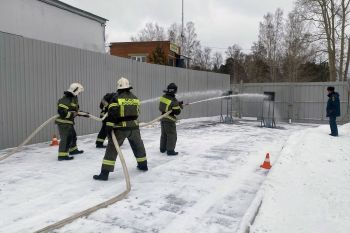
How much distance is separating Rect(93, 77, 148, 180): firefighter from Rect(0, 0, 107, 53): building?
9903mm

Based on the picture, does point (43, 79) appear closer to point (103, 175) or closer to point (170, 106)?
point (170, 106)

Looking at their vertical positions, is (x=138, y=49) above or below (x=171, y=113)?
above

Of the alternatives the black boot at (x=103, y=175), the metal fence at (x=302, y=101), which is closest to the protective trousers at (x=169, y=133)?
the black boot at (x=103, y=175)

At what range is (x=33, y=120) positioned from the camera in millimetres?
9523

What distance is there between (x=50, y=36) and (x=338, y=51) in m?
25.2

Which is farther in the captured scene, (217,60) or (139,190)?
(217,60)

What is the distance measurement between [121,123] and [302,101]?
15409 mm

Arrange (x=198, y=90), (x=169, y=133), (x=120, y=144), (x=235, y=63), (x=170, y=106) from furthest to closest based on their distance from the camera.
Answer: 1. (x=235, y=63)
2. (x=198, y=90)
3. (x=169, y=133)
4. (x=170, y=106)
5. (x=120, y=144)

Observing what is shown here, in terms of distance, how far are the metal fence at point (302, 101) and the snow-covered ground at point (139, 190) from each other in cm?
1107

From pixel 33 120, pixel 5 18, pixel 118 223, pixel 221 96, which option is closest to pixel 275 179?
pixel 118 223

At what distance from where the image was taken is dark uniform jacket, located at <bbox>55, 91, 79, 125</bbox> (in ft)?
24.5

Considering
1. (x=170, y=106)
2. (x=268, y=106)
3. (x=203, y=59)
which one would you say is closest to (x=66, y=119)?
(x=170, y=106)

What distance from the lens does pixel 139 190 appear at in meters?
5.51

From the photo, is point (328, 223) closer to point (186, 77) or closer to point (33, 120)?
point (33, 120)
